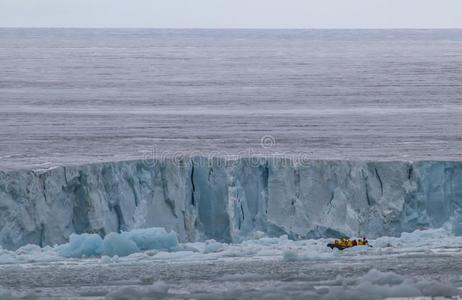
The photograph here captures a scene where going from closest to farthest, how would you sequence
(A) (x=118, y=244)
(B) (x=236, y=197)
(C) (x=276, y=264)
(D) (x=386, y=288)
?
(D) (x=386, y=288) → (C) (x=276, y=264) → (A) (x=118, y=244) → (B) (x=236, y=197)

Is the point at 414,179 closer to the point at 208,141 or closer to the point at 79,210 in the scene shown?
the point at 79,210

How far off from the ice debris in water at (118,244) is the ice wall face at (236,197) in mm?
1452

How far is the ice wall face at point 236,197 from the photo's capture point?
15.9m

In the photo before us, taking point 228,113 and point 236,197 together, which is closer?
point 236,197

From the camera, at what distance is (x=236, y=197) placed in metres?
16.8

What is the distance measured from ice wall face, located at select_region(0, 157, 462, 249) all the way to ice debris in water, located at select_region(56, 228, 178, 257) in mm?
1452

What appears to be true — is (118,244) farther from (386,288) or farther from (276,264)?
(386,288)

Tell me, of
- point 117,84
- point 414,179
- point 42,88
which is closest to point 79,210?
point 414,179

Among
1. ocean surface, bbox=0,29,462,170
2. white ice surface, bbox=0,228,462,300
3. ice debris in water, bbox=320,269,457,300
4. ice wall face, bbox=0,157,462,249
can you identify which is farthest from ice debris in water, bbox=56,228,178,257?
ocean surface, bbox=0,29,462,170

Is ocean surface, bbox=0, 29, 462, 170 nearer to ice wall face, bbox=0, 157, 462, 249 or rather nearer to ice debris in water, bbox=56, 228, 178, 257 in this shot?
ice wall face, bbox=0, 157, 462, 249

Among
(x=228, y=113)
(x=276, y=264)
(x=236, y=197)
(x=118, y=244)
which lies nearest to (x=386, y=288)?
(x=276, y=264)

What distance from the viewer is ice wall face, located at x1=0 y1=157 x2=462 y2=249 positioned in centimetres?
1594

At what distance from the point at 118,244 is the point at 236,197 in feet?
10.7

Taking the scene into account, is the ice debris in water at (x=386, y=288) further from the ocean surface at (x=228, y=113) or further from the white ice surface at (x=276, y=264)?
the ocean surface at (x=228, y=113)
